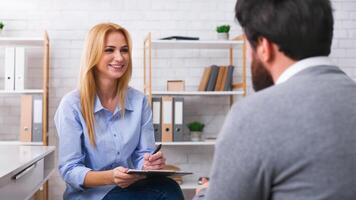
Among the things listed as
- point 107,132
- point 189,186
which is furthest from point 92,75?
point 189,186

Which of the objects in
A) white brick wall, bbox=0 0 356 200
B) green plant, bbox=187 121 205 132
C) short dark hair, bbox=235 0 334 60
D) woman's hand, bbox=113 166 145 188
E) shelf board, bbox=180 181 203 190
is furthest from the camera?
white brick wall, bbox=0 0 356 200

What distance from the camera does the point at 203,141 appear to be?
3764 mm

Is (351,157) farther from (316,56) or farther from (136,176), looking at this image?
(136,176)

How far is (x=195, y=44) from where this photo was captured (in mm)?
3809

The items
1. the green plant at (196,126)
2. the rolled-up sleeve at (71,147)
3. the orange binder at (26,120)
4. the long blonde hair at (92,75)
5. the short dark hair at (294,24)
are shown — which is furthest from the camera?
the green plant at (196,126)

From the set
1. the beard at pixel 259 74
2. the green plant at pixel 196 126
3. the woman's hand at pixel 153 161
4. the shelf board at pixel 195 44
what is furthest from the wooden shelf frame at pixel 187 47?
the beard at pixel 259 74

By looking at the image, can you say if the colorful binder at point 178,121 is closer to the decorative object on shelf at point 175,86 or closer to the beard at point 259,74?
the decorative object on shelf at point 175,86

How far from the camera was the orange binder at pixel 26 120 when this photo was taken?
355 cm

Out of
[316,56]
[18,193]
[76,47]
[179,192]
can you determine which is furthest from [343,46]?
[316,56]

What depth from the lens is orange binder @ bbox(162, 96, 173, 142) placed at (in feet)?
12.1

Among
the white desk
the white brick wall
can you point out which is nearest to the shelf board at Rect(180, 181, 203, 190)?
the white brick wall

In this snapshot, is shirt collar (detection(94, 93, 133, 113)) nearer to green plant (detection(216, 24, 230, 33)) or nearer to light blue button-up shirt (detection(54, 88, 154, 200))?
light blue button-up shirt (detection(54, 88, 154, 200))

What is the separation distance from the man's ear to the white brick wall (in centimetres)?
304

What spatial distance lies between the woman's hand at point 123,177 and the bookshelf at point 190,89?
67.6 inches
